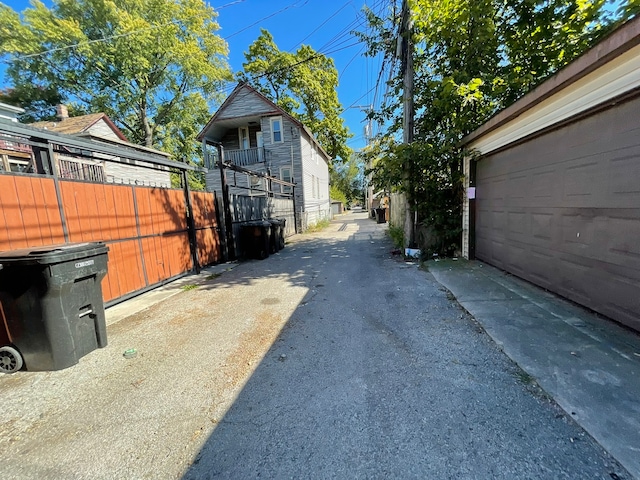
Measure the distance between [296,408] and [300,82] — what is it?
25181mm

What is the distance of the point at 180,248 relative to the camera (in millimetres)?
6027

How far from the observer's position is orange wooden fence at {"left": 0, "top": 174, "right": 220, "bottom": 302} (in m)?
3.22

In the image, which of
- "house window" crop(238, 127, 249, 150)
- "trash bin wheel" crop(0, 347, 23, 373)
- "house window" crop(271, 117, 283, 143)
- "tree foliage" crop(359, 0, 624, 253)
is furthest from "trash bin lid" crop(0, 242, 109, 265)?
"house window" crop(238, 127, 249, 150)

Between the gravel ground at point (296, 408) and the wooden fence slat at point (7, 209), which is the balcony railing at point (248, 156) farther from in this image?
the gravel ground at point (296, 408)

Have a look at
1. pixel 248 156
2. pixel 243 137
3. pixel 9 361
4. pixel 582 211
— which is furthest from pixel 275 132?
pixel 9 361

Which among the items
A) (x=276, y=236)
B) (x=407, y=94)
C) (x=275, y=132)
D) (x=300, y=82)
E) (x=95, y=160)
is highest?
(x=300, y=82)

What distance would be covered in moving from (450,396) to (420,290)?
106 inches

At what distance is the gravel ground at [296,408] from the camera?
1.55m

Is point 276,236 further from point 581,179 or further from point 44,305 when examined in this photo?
point 581,179

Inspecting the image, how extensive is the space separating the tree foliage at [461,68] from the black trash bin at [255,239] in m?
3.74

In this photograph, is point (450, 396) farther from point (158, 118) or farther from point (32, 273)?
point (158, 118)

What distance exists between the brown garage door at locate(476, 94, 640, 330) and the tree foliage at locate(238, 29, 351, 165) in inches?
857

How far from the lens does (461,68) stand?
6559 millimetres

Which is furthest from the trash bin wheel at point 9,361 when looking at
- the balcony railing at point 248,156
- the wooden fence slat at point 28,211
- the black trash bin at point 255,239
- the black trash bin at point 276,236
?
the balcony railing at point 248,156
